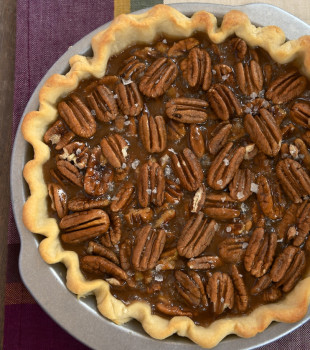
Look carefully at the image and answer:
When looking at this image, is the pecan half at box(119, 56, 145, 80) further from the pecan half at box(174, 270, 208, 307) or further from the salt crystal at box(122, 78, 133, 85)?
the pecan half at box(174, 270, 208, 307)

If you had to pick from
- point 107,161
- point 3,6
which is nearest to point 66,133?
point 107,161

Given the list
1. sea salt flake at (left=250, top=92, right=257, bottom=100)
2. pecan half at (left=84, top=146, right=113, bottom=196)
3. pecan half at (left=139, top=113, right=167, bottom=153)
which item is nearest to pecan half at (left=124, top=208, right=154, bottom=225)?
pecan half at (left=84, top=146, right=113, bottom=196)

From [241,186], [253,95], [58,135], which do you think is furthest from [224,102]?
[58,135]

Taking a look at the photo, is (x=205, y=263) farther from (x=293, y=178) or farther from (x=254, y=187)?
(x=293, y=178)

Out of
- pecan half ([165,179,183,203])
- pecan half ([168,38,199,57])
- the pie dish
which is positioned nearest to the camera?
the pie dish

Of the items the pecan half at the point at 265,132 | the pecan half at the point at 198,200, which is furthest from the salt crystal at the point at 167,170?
the pecan half at the point at 265,132

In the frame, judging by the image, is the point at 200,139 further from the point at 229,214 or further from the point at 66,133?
the point at 66,133
